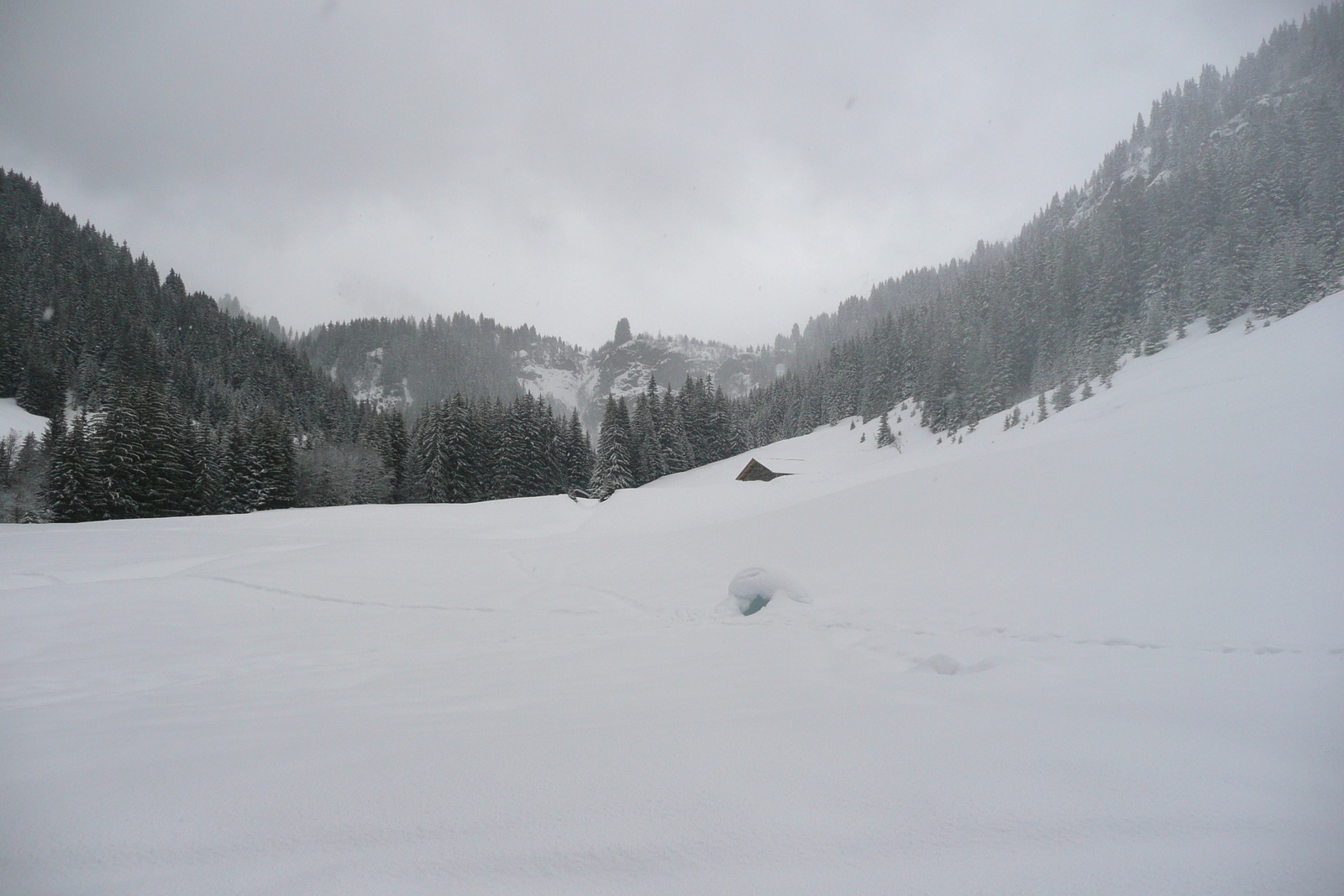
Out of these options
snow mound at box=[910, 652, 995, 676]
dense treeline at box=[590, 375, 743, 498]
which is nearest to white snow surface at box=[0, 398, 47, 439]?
dense treeline at box=[590, 375, 743, 498]

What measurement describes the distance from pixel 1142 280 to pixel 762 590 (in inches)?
2484

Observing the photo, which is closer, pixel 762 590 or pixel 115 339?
pixel 762 590

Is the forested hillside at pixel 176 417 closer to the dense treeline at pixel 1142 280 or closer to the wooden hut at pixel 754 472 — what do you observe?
the wooden hut at pixel 754 472

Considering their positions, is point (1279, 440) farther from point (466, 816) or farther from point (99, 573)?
point (99, 573)

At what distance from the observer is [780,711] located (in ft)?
9.79

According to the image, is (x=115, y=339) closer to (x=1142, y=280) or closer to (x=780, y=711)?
(x=780, y=711)

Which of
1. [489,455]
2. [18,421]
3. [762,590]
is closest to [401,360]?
[18,421]

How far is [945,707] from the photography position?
299 cm

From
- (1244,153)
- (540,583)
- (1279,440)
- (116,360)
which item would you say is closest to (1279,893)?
(1279,440)

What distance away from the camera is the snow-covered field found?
160cm

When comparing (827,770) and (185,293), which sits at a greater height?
(185,293)

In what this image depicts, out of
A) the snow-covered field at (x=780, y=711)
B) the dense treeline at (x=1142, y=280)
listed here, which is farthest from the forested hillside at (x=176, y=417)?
the dense treeline at (x=1142, y=280)

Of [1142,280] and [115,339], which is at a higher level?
[115,339]

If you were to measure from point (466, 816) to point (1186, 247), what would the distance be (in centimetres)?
6738
